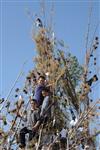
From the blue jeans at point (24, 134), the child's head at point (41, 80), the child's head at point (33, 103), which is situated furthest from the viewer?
the child's head at point (41, 80)

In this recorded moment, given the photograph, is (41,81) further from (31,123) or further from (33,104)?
(31,123)

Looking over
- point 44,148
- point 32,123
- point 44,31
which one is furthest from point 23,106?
point 44,31

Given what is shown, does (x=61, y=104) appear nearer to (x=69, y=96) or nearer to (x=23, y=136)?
(x=69, y=96)

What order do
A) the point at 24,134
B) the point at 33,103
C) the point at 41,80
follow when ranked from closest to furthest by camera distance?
the point at 24,134 < the point at 33,103 < the point at 41,80

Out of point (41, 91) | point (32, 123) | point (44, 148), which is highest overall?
point (41, 91)

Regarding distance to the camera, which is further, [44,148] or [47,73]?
[47,73]

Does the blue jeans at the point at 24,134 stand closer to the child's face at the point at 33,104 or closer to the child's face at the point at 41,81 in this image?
the child's face at the point at 33,104

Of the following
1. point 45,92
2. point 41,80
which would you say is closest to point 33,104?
point 45,92

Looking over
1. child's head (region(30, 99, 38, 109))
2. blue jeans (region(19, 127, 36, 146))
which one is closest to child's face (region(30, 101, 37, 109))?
child's head (region(30, 99, 38, 109))

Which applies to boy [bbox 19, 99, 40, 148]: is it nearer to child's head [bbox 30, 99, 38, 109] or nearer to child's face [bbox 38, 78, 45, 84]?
child's head [bbox 30, 99, 38, 109]

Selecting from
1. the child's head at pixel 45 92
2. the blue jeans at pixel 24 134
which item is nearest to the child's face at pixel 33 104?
the child's head at pixel 45 92

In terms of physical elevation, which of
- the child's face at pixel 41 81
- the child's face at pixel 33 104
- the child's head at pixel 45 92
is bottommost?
the child's face at pixel 33 104

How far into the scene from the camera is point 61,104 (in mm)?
7930

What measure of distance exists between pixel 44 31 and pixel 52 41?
0.79 ft
